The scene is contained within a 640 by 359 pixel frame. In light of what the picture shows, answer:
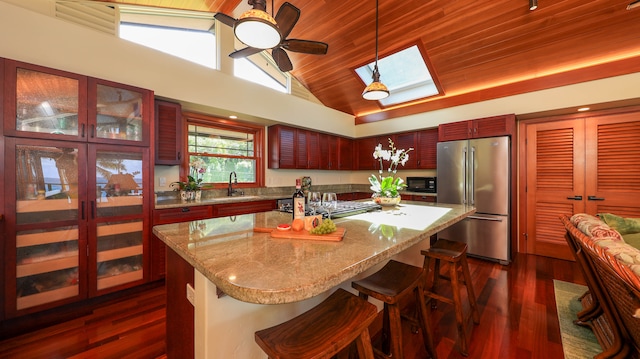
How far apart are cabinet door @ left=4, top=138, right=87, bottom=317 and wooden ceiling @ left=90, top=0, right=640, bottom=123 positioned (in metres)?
2.03

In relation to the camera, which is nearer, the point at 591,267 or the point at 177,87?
the point at 591,267

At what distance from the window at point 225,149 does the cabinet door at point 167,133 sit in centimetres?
43

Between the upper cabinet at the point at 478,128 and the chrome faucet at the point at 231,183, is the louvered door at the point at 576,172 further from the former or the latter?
the chrome faucet at the point at 231,183

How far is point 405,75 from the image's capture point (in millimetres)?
4172

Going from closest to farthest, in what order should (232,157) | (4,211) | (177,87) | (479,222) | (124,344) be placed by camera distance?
(124,344) → (4,211) → (177,87) → (479,222) → (232,157)

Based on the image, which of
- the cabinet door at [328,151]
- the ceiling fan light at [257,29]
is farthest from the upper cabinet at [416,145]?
the ceiling fan light at [257,29]

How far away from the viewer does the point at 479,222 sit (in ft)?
11.2

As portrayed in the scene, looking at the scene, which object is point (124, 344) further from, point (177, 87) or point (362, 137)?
point (362, 137)

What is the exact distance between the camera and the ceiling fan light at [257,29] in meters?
1.49

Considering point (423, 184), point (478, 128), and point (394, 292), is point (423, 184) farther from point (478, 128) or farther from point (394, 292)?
point (394, 292)

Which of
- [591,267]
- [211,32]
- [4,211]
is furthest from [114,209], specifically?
[591,267]

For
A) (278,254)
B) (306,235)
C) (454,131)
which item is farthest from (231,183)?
(454,131)

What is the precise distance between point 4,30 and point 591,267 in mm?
4857

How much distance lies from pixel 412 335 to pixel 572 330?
4.21 feet
